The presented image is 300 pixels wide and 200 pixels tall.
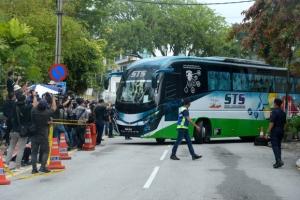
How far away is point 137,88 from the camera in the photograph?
24.5 metres

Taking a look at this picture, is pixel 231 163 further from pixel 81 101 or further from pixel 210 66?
pixel 210 66

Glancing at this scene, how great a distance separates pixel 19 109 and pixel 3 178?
259 cm

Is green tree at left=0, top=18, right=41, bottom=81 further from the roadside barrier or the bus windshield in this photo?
the bus windshield

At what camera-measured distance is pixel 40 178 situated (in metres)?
13.4

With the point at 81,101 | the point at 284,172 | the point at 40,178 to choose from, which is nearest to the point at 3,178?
the point at 40,178

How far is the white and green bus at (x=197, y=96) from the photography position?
24125 millimetres

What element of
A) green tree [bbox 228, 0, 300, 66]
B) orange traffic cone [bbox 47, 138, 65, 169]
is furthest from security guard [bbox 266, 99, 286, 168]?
orange traffic cone [bbox 47, 138, 65, 169]

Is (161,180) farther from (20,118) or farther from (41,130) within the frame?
(20,118)

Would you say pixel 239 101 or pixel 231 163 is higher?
pixel 239 101

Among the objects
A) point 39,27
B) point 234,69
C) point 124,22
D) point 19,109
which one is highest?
point 124,22

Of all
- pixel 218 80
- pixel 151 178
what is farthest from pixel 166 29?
pixel 151 178

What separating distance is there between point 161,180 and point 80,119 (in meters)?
9.18

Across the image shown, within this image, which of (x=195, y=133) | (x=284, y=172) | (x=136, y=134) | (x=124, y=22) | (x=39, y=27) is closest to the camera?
(x=284, y=172)

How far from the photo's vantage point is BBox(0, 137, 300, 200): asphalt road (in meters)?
11.1
